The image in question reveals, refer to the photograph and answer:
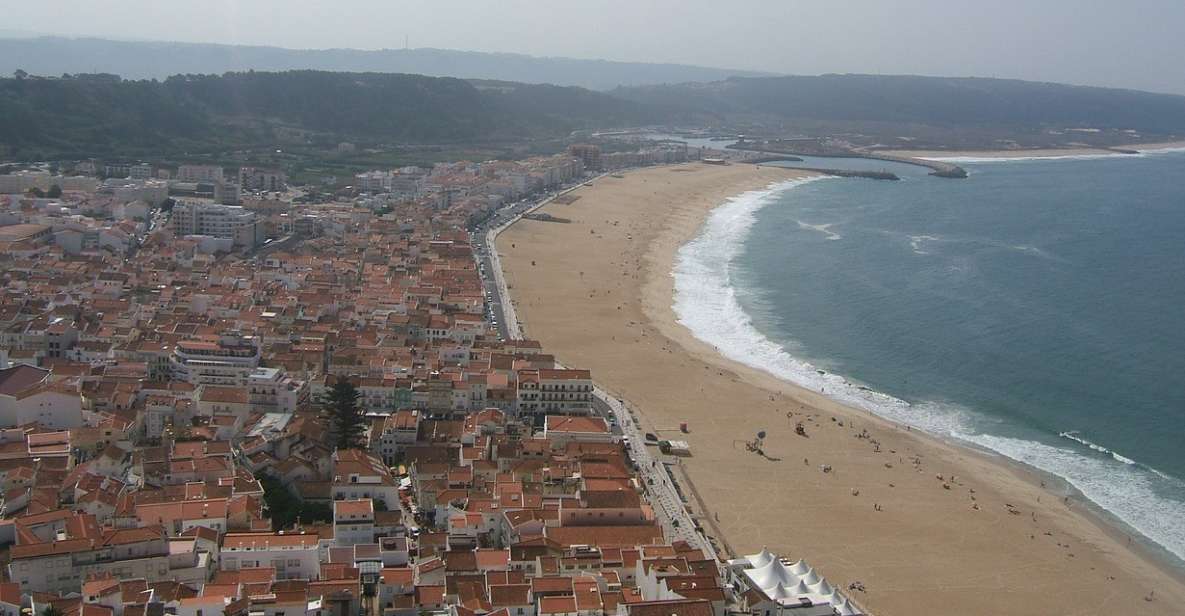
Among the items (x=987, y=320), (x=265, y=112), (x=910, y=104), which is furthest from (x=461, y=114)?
(x=910, y=104)

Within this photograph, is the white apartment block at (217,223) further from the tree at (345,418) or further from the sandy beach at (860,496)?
the tree at (345,418)

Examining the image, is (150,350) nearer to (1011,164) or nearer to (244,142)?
(244,142)

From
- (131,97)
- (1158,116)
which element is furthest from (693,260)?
(1158,116)

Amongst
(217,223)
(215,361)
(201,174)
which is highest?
(201,174)

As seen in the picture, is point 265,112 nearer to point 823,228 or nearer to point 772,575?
point 823,228

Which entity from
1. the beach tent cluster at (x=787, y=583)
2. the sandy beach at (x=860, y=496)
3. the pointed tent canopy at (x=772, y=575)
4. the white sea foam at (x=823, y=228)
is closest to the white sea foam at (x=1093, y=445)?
the sandy beach at (x=860, y=496)

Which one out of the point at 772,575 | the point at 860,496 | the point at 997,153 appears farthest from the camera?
the point at 997,153

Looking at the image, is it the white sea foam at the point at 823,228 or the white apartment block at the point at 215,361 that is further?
the white sea foam at the point at 823,228
